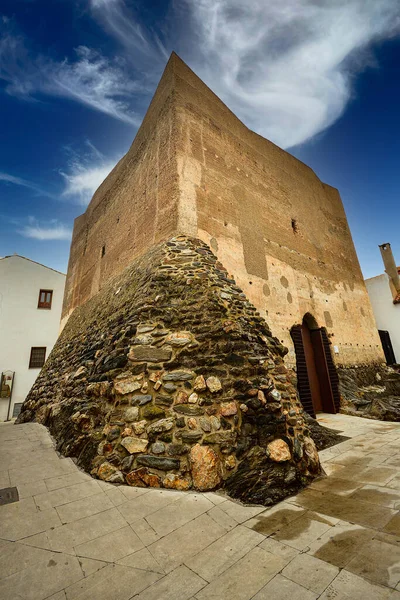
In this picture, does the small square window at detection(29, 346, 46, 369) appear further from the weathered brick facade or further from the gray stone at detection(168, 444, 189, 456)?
the gray stone at detection(168, 444, 189, 456)

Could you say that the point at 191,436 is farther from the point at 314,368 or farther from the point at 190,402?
the point at 314,368

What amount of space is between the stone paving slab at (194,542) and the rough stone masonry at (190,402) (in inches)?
9.1

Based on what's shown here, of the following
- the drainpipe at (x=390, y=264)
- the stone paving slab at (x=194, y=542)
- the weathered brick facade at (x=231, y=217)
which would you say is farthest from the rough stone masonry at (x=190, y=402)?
the drainpipe at (x=390, y=264)

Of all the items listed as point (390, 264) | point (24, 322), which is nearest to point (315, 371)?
point (390, 264)

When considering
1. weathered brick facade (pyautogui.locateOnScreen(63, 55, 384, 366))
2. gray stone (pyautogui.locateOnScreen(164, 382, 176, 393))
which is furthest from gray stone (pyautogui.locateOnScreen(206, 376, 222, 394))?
weathered brick facade (pyautogui.locateOnScreen(63, 55, 384, 366))

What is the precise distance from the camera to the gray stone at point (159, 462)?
9.91 feet

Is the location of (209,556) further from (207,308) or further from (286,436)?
(207,308)

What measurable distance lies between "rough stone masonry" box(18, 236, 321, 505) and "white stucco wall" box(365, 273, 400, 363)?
1323 cm

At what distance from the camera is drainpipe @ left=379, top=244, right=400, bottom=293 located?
15047 millimetres

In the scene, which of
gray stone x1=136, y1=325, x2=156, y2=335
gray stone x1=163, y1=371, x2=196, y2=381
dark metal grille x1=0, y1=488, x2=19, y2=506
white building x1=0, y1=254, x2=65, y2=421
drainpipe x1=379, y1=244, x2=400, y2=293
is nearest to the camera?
dark metal grille x1=0, y1=488, x2=19, y2=506

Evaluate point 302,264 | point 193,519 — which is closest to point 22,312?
point 302,264

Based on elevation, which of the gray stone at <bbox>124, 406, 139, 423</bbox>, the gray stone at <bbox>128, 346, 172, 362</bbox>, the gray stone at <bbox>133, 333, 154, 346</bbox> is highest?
the gray stone at <bbox>133, 333, 154, 346</bbox>

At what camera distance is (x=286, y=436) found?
10.7 ft

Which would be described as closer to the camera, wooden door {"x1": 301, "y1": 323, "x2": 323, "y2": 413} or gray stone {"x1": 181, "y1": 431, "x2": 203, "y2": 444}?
gray stone {"x1": 181, "y1": 431, "x2": 203, "y2": 444}
